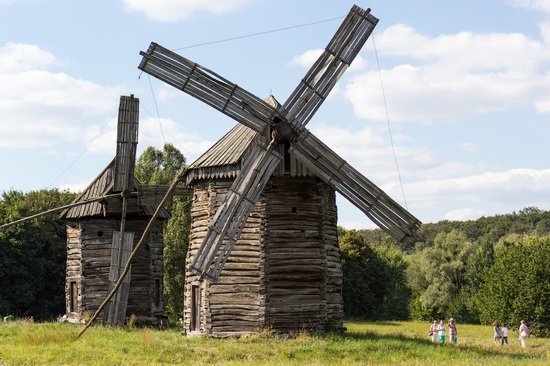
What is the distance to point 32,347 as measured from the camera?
21.7m

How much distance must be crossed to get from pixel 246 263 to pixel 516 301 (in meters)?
26.6

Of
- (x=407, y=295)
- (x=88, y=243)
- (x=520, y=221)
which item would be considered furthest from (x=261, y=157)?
(x=520, y=221)

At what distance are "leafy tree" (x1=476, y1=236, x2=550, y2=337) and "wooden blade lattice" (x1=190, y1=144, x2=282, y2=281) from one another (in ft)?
89.2

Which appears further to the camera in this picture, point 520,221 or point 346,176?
point 520,221

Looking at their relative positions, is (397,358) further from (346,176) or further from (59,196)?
(59,196)

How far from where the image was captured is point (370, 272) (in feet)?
195

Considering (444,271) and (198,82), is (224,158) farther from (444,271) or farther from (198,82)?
(444,271)

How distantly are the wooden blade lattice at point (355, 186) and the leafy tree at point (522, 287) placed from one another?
82.7 feet

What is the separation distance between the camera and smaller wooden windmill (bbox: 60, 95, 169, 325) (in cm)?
2950

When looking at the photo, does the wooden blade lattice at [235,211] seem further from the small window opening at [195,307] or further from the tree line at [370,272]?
the tree line at [370,272]

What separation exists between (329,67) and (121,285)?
12.2 metres

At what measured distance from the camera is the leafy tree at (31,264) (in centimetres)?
4306

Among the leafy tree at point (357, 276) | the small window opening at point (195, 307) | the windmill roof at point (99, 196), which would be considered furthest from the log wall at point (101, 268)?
the leafy tree at point (357, 276)

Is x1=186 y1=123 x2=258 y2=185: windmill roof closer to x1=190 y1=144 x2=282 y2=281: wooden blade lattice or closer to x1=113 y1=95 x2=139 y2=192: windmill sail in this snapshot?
x1=190 y1=144 x2=282 y2=281: wooden blade lattice
